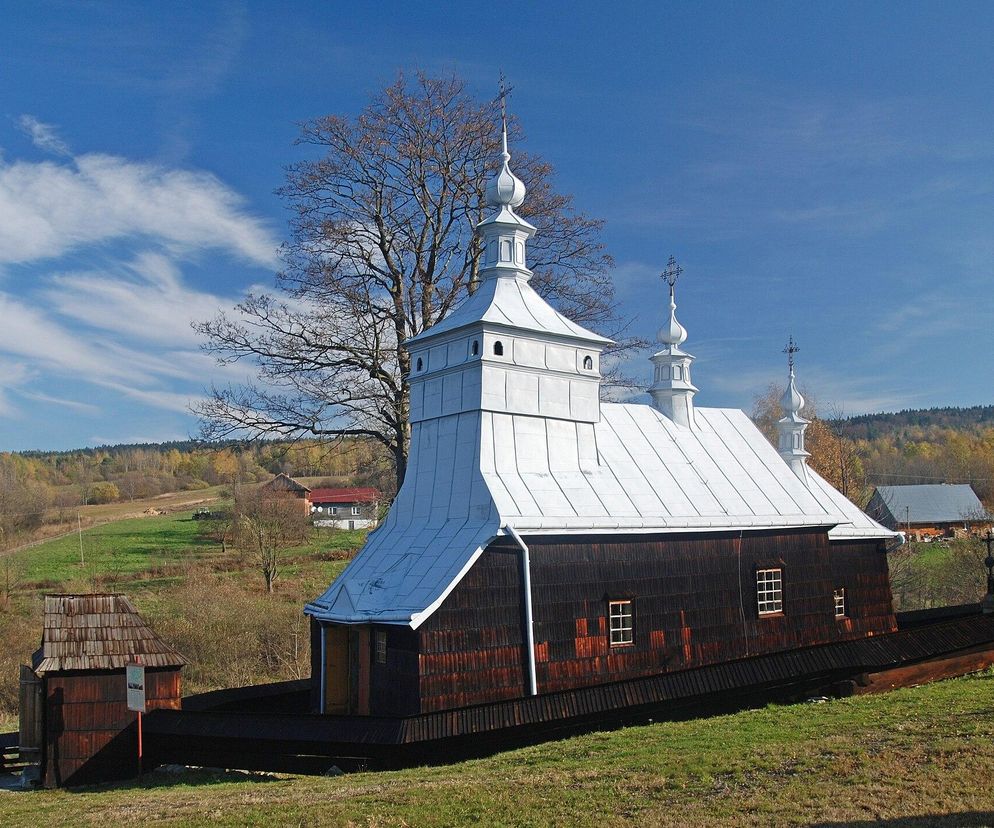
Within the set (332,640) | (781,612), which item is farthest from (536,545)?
(781,612)

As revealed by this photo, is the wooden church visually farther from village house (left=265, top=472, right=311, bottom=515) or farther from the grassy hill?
village house (left=265, top=472, right=311, bottom=515)

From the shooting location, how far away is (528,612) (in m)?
14.7

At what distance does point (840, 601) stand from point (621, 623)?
277 inches

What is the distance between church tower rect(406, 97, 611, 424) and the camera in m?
16.5

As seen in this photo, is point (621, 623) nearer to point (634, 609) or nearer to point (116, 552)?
point (634, 609)

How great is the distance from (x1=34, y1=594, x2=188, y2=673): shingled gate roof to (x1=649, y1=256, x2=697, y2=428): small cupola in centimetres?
1192

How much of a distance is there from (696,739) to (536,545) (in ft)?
13.7

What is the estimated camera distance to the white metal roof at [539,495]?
14922 millimetres

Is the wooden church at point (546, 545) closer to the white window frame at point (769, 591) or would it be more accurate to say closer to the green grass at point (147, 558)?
the white window frame at point (769, 591)

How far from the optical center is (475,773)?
11422 mm

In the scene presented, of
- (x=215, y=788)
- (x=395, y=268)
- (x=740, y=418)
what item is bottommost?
(x=215, y=788)

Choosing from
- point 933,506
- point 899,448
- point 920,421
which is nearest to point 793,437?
point 933,506

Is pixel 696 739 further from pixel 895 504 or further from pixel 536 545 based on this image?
pixel 895 504

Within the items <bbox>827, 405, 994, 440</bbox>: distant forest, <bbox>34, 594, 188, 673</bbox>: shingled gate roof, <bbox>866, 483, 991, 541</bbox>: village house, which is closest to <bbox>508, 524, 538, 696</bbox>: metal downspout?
<bbox>34, 594, 188, 673</bbox>: shingled gate roof
